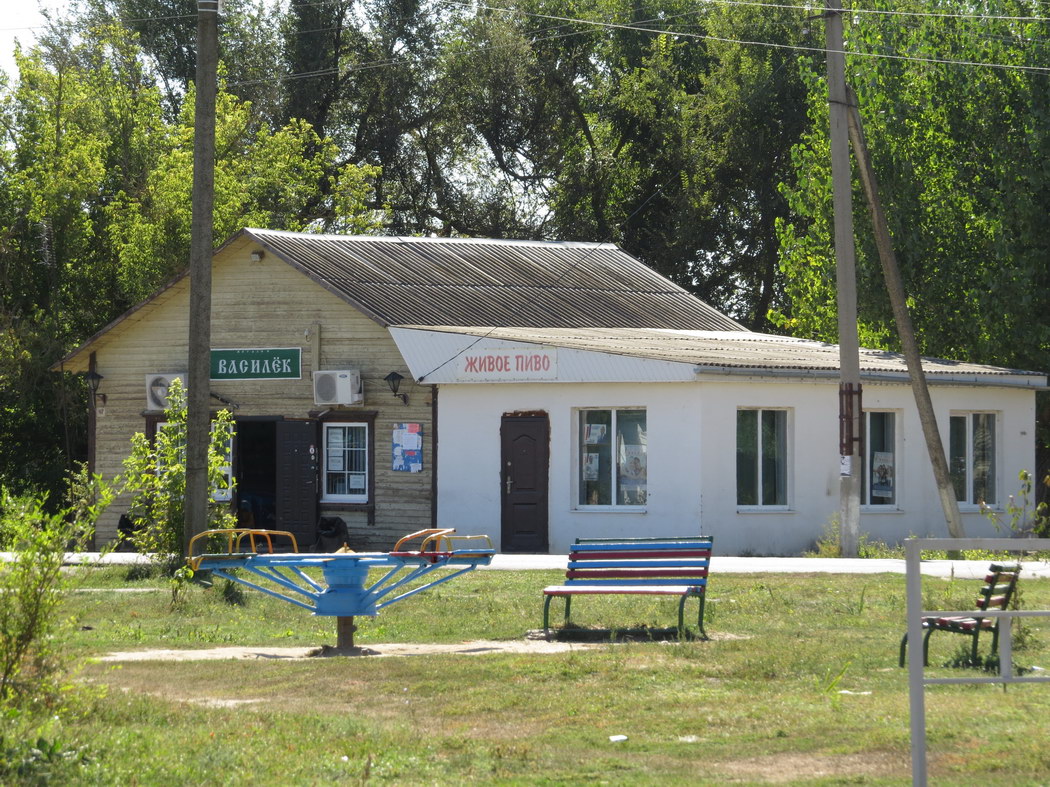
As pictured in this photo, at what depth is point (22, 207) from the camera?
36.1m

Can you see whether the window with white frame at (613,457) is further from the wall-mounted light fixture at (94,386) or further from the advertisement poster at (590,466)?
the wall-mounted light fixture at (94,386)

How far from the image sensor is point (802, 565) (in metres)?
19.5

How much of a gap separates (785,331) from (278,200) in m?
15.9

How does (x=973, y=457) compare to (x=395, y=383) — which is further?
(x=973, y=457)

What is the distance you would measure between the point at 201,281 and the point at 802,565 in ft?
27.8

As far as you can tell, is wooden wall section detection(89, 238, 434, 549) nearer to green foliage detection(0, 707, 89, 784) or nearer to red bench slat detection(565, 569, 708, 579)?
red bench slat detection(565, 569, 708, 579)

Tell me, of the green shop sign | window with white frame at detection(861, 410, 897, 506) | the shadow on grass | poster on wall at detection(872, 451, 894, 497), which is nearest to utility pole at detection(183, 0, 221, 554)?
the shadow on grass

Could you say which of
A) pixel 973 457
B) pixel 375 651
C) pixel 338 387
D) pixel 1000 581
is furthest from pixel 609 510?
pixel 1000 581

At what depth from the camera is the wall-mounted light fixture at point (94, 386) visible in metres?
28.3

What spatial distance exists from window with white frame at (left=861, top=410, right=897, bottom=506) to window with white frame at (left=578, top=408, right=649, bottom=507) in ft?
13.5

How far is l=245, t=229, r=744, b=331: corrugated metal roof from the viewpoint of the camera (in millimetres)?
27203

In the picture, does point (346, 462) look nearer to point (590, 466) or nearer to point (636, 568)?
point (590, 466)

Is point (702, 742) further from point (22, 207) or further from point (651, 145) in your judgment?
point (651, 145)

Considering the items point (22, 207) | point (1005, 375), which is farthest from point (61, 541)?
point (22, 207)
